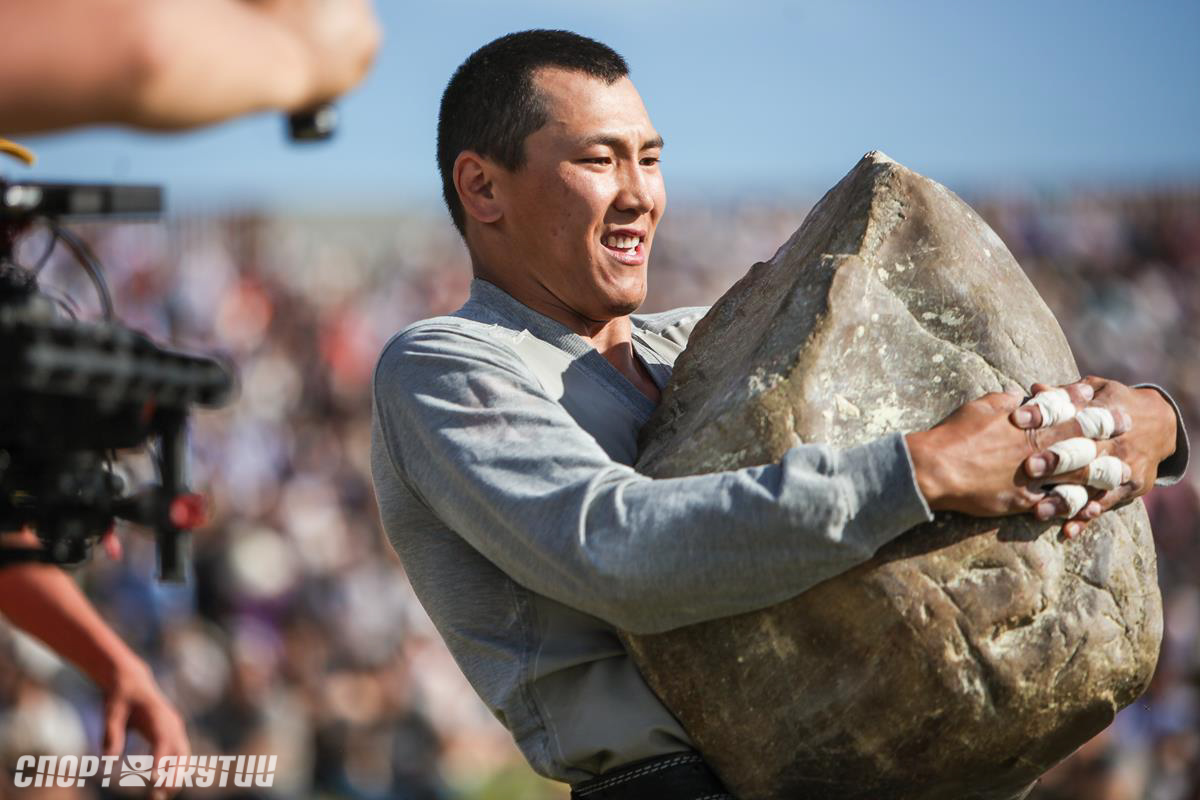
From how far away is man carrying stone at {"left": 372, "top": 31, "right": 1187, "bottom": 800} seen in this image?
2424mm

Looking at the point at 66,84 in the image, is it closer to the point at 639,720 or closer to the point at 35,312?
the point at 35,312

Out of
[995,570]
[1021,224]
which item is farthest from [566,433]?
[1021,224]

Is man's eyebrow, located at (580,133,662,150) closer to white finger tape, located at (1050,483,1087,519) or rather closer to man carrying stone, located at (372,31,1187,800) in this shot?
man carrying stone, located at (372,31,1187,800)

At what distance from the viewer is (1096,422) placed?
2564 mm

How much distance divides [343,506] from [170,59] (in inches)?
438

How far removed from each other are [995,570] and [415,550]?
3.74ft

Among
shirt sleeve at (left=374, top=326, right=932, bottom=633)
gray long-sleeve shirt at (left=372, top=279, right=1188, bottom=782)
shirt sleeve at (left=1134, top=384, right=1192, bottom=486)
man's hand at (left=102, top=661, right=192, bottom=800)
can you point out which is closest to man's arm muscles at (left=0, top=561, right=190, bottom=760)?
man's hand at (left=102, top=661, right=192, bottom=800)

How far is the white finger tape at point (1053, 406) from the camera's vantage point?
2517mm

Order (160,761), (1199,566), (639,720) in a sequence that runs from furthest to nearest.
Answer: (1199,566), (160,761), (639,720)

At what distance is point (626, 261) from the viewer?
10.2 feet

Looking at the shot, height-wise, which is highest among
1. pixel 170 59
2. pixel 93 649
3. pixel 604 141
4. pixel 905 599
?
pixel 170 59

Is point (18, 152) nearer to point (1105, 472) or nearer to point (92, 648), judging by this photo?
point (92, 648)

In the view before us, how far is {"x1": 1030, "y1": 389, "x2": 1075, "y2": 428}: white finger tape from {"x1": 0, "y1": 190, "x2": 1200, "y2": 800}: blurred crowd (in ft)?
9.15

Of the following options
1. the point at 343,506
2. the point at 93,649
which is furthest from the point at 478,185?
the point at 343,506
